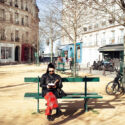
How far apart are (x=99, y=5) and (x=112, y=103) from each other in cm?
377

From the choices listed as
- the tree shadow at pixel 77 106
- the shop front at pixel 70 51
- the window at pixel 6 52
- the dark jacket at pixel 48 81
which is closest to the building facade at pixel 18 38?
Answer: the window at pixel 6 52

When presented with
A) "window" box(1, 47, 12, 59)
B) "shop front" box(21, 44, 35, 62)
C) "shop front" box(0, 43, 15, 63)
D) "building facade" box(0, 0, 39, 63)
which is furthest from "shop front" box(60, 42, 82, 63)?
"window" box(1, 47, 12, 59)

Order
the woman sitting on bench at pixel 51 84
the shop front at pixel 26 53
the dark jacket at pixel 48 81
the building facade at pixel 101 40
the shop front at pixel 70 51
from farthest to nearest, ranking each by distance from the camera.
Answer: the shop front at pixel 26 53, the shop front at pixel 70 51, the building facade at pixel 101 40, the dark jacket at pixel 48 81, the woman sitting on bench at pixel 51 84

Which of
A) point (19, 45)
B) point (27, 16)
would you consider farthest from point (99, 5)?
point (27, 16)

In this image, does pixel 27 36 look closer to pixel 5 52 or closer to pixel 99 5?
pixel 5 52

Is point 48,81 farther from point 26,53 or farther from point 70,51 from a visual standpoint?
point 70,51

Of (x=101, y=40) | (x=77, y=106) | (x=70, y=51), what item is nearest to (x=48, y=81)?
(x=77, y=106)

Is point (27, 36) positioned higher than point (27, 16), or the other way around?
point (27, 16)

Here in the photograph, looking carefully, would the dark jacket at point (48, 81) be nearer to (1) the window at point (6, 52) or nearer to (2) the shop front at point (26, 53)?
(1) the window at point (6, 52)

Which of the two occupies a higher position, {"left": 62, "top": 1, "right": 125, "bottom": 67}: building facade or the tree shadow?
{"left": 62, "top": 1, "right": 125, "bottom": 67}: building facade

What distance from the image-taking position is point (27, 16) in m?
40.0

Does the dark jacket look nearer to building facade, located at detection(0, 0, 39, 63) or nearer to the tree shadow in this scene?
the tree shadow

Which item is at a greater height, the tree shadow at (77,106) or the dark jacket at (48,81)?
the dark jacket at (48,81)

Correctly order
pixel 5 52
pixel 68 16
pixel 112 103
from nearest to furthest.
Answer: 1. pixel 112 103
2. pixel 68 16
3. pixel 5 52
